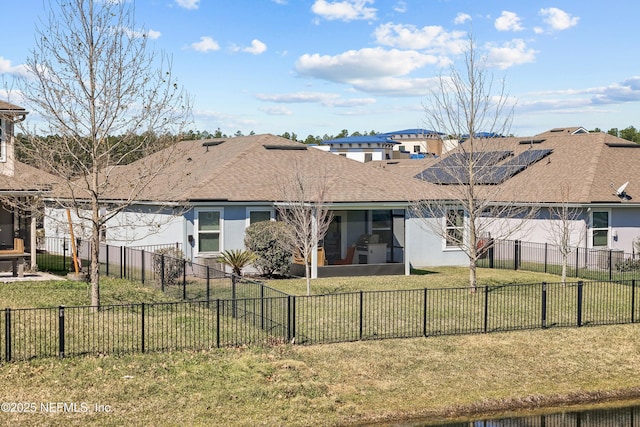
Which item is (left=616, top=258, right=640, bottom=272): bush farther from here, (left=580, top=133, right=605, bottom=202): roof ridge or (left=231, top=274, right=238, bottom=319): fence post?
(left=231, top=274, right=238, bottom=319): fence post

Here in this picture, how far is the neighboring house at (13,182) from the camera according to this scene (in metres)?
26.0

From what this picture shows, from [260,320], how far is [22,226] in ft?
52.7

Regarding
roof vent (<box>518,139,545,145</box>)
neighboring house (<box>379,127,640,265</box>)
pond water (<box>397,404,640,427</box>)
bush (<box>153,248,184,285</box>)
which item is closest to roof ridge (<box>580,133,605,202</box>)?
neighboring house (<box>379,127,640,265</box>)

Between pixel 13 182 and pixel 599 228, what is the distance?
24.0 metres

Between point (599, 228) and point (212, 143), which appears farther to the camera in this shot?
point (212, 143)

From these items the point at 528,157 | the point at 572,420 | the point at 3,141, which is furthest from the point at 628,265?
the point at 3,141

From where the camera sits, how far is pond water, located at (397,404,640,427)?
13352 mm

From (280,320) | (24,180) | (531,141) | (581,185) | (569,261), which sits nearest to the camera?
(280,320)

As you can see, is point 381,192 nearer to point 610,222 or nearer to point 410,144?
point 610,222

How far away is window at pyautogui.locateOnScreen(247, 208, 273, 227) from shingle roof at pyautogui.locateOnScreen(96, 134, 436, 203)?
1.66 ft

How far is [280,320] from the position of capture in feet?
→ 57.6

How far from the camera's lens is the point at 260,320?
18.0m

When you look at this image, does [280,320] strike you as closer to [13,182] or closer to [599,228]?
[13,182]

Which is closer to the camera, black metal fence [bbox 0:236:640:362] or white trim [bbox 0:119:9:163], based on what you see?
black metal fence [bbox 0:236:640:362]
